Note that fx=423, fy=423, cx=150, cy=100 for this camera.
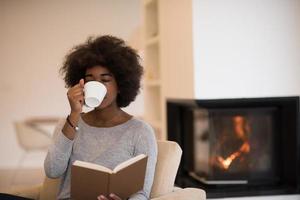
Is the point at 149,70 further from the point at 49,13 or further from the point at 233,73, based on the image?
the point at 49,13

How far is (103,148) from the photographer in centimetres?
164

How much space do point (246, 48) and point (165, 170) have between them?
128 centimetres

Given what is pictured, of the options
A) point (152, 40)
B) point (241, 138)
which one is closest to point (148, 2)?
point (152, 40)

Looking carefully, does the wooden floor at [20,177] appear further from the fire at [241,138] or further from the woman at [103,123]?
the woman at [103,123]

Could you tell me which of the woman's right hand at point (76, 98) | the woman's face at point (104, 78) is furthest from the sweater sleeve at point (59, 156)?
the woman's face at point (104, 78)

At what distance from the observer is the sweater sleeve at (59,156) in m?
1.59

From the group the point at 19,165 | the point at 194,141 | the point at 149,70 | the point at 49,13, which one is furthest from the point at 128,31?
the point at 194,141

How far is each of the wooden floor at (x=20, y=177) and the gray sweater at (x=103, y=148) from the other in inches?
104

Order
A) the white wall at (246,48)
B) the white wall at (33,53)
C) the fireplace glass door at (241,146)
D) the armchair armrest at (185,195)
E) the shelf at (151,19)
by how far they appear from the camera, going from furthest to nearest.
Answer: the white wall at (33,53) < the shelf at (151,19) < the fireplace glass door at (241,146) < the white wall at (246,48) < the armchair armrest at (185,195)

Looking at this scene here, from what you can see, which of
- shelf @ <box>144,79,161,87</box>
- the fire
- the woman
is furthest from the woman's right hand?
shelf @ <box>144,79,161,87</box>

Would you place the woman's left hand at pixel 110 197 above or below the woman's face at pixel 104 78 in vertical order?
below

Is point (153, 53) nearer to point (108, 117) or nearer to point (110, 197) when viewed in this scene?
point (108, 117)

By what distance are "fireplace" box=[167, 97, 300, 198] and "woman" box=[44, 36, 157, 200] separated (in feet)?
3.41

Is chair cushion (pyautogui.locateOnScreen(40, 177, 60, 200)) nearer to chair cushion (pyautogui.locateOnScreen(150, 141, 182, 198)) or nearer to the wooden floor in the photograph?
chair cushion (pyautogui.locateOnScreen(150, 141, 182, 198))
